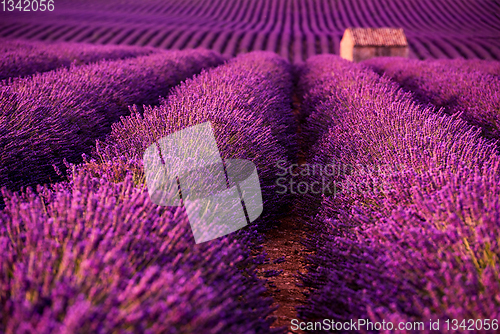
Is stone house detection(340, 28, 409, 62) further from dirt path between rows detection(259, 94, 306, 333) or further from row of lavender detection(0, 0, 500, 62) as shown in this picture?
dirt path between rows detection(259, 94, 306, 333)

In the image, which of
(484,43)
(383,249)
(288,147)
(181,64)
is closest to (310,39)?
(484,43)

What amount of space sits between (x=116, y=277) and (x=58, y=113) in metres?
2.61

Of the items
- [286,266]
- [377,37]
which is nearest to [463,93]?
[286,266]

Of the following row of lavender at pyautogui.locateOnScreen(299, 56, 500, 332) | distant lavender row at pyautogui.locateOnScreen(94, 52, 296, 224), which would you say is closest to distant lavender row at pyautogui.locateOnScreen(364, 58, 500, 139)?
row of lavender at pyautogui.locateOnScreen(299, 56, 500, 332)

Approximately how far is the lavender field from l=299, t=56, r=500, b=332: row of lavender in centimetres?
1

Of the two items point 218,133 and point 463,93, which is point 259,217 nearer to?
point 218,133

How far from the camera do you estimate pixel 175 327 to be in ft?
3.42

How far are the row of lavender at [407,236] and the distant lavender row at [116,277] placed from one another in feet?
1.51

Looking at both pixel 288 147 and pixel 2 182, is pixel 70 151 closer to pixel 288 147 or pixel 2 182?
pixel 2 182

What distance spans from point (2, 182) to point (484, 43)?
871 inches

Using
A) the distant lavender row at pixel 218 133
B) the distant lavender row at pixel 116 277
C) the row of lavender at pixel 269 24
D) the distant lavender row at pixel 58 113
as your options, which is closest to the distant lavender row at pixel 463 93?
the distant lavender row at pixel 218 133

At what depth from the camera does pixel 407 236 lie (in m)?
1.58

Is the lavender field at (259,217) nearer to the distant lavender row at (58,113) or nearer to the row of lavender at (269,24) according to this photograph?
the distant lavender row at (58,113)

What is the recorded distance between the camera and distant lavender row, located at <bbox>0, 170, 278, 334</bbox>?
0.97 metres
